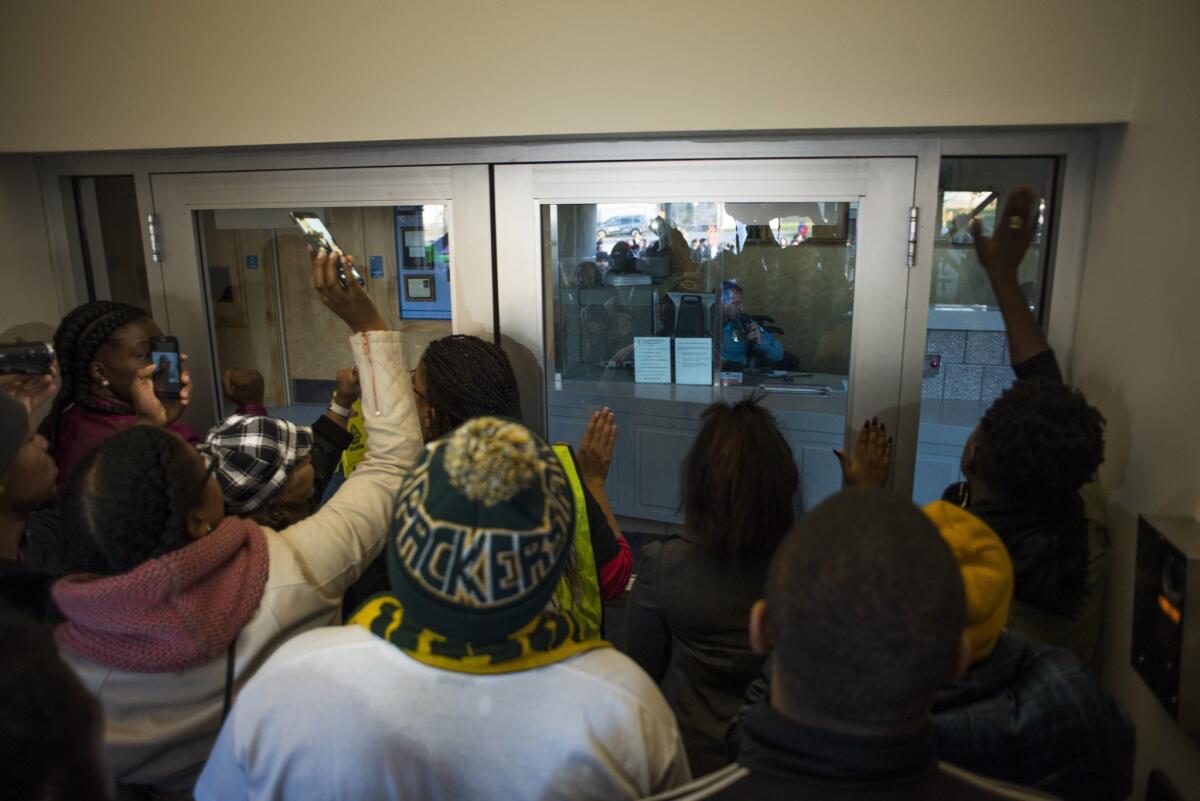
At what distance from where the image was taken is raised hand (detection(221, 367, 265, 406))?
8.03 ft

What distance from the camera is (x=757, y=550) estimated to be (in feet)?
4.54

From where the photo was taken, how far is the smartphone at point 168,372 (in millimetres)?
2031

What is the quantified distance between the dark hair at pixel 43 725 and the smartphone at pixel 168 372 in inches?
59.0

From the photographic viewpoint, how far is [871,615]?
0.70 metres

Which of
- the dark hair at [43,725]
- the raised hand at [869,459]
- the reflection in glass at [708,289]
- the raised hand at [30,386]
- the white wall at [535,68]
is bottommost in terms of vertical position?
the raised hand at [869,459]

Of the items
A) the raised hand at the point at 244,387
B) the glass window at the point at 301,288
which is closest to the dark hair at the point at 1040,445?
the glass window at the point at 301,288

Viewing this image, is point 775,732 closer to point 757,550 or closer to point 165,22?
point 757,550

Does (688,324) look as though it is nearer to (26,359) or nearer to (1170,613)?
(1170,613)

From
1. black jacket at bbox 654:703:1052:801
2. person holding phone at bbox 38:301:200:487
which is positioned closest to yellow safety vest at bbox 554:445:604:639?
black jacket at bbox 654:703:1052:801

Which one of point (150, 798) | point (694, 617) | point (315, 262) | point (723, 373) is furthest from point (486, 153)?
point (150, 798)

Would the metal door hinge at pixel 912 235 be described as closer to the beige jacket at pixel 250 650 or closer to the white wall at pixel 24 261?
the beige jacket at pixel 250 650

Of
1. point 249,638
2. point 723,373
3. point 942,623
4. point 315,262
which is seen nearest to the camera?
point 942,623

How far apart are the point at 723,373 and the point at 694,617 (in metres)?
0.96

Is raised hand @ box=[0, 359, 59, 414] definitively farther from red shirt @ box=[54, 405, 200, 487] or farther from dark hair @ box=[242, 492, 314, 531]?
dark hair @ box=[242, 492, 314, 531]
